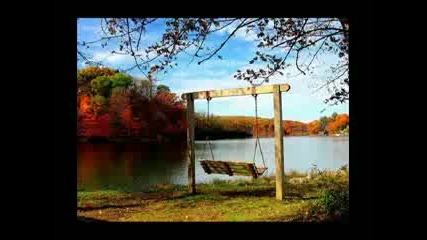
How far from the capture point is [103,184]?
217 inches

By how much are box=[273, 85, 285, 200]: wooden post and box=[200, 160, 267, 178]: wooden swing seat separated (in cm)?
21

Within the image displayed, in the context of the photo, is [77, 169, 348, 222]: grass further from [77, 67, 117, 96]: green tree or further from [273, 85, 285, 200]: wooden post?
[77, 67, 117, 96]: green tree

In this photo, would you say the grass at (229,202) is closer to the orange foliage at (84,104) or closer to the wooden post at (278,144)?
the wooden post at (278,144)

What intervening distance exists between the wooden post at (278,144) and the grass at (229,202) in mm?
149

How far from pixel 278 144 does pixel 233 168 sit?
0.55 m

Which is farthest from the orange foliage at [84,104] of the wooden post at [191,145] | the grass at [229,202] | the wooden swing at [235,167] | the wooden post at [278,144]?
the wooden post at [278,144]

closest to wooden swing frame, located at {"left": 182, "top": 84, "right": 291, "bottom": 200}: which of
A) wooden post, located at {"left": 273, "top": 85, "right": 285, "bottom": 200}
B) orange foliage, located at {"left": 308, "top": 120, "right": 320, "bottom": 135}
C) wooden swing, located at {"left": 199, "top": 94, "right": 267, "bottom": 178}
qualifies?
wooden post, located at {"left": 273, "top": 85, "right": 285, "bottom": 200}

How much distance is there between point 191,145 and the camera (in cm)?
585

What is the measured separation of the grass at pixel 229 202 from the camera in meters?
5.00

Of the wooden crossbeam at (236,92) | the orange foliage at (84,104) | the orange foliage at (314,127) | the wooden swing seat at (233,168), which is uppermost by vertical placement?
the wooden crossbeam at (236,92)

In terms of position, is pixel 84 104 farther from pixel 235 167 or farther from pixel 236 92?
pixel 235 167
